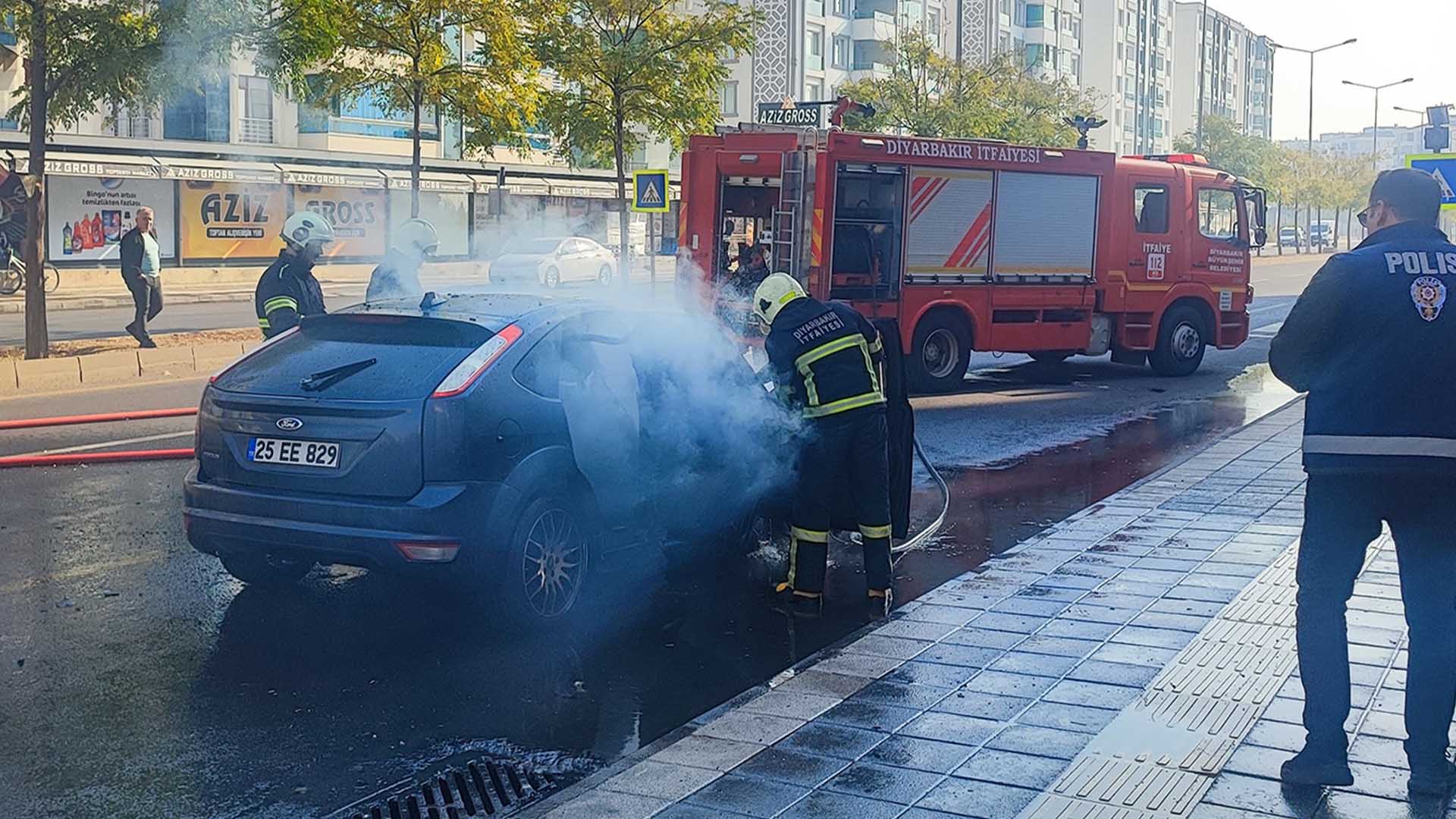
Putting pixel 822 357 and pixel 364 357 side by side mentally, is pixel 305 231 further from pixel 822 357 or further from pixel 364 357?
pixel 822 357

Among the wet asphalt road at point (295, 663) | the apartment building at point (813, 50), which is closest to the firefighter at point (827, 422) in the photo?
the wet asphalt road at point (295, 663)

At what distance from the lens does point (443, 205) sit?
44438mm

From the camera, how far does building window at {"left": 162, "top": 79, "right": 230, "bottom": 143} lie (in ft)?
124

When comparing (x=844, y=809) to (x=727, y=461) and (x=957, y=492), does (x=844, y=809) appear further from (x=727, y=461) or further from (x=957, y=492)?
(x=957, y=492)

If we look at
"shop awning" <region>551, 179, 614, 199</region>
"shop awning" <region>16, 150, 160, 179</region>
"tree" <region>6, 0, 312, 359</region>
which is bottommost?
"tree" <region>6, 0, 312, 359</region>

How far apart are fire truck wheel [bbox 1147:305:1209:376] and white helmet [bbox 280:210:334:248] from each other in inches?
459

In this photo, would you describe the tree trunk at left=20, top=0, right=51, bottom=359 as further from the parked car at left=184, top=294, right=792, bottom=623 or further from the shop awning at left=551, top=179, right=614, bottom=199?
the shop awning at left=551, top=179, right=614, bottom=199

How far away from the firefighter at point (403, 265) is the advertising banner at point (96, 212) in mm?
27516

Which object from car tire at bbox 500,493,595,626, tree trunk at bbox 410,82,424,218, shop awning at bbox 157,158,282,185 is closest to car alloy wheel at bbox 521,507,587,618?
car tire at bbox 500,493,595,626

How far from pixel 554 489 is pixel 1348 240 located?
10051 cm

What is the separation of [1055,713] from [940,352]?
36.3ft

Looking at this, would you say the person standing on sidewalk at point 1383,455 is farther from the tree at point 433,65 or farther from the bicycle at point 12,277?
the bicycle at point 12,277

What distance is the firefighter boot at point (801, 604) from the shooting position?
264 inches

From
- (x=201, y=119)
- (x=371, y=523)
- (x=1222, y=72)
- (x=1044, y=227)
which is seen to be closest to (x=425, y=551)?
(x=371, y=523)
